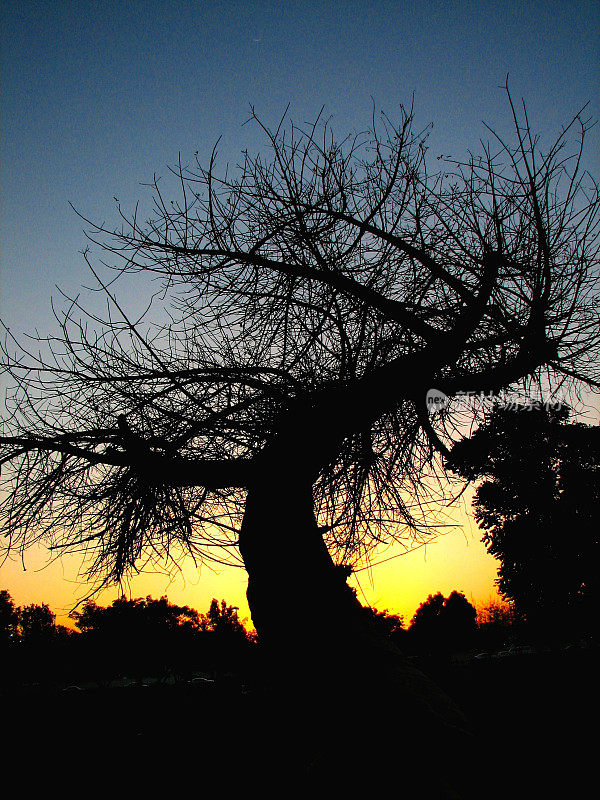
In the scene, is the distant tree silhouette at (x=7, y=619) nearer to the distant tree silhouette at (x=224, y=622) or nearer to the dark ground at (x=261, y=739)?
the distant tree silhouette at (x=224, y=622)

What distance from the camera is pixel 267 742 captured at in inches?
152

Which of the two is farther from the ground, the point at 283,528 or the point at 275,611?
the point at 283,528

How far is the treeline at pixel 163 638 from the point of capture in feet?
99.8

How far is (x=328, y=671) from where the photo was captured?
89.3 inches

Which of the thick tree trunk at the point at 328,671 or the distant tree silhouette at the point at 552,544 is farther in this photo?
the distant tree silhouette at the point at 552,544

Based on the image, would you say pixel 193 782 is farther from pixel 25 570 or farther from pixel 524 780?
pixel 524 780

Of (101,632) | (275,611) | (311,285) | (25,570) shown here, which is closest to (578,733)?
(275,611)

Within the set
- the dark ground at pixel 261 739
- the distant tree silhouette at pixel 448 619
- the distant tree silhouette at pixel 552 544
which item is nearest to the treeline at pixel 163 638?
the distant tree silhouette at pixel 448 619

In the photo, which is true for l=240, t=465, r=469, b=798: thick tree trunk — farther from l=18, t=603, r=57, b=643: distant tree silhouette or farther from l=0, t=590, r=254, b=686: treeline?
l=18, t=603, r=57, b=643: distant tree silhouette

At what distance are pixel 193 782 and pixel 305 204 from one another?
400 centimetres

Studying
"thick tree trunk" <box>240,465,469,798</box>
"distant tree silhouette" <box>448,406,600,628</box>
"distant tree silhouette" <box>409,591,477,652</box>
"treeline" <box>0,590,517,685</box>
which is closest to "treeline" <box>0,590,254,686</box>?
"treeline" <box>0,590,517,685</box>

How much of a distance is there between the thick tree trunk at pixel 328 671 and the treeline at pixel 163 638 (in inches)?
944

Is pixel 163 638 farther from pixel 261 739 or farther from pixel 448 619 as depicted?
pixel 261 739

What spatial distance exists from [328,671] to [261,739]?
2245 millimetres
